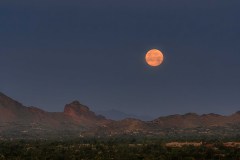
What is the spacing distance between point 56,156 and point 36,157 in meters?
5.06

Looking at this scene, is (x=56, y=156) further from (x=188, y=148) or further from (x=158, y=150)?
(x=188, y=148)

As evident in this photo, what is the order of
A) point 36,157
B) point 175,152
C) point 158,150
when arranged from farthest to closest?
point 158,150 → point 175,152 → point 36,157

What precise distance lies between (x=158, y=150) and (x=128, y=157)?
Answer: 654 inches

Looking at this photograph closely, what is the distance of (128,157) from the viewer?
108m

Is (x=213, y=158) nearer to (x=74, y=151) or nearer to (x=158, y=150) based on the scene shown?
(x=158, y=150)

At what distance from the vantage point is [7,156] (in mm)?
111812

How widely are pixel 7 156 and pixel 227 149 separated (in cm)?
5956

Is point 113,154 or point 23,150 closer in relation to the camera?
point 113,154

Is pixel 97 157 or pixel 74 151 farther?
pixel 74 151

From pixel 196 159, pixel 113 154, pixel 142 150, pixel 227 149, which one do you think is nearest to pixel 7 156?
pixel 113 154

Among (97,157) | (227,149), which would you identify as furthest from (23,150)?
(227,149)

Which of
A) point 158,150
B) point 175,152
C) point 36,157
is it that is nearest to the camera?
point 36,157

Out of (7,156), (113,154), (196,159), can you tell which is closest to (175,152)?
(196,159)

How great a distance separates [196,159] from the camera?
354 ft
